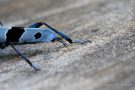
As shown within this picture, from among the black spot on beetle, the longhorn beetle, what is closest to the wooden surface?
the longhorn beetle

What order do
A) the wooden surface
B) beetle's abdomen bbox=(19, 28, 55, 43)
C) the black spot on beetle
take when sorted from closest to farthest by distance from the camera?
the wooden surface, beetle's abdomen bbox=(19, 28, 55, 43), the black spot on beetle

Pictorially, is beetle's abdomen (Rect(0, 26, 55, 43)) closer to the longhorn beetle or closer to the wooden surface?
the longhorn beetle

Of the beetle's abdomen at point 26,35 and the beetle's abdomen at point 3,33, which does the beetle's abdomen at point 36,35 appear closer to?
the beetle's abdomen at point 26,35

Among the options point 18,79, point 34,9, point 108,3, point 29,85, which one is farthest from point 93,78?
point 34,9

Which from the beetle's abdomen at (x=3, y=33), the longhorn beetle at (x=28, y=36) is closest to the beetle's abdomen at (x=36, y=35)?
the longhorn beetle at (x=28, y=36)

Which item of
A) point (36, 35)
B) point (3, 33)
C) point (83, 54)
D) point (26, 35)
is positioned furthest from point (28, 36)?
point (83, 54)

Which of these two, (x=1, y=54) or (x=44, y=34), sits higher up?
(x=44, y=34)

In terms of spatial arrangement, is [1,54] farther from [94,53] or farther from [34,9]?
[34,9]

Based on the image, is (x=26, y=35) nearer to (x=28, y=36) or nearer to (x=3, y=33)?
(x=28, y=36)
